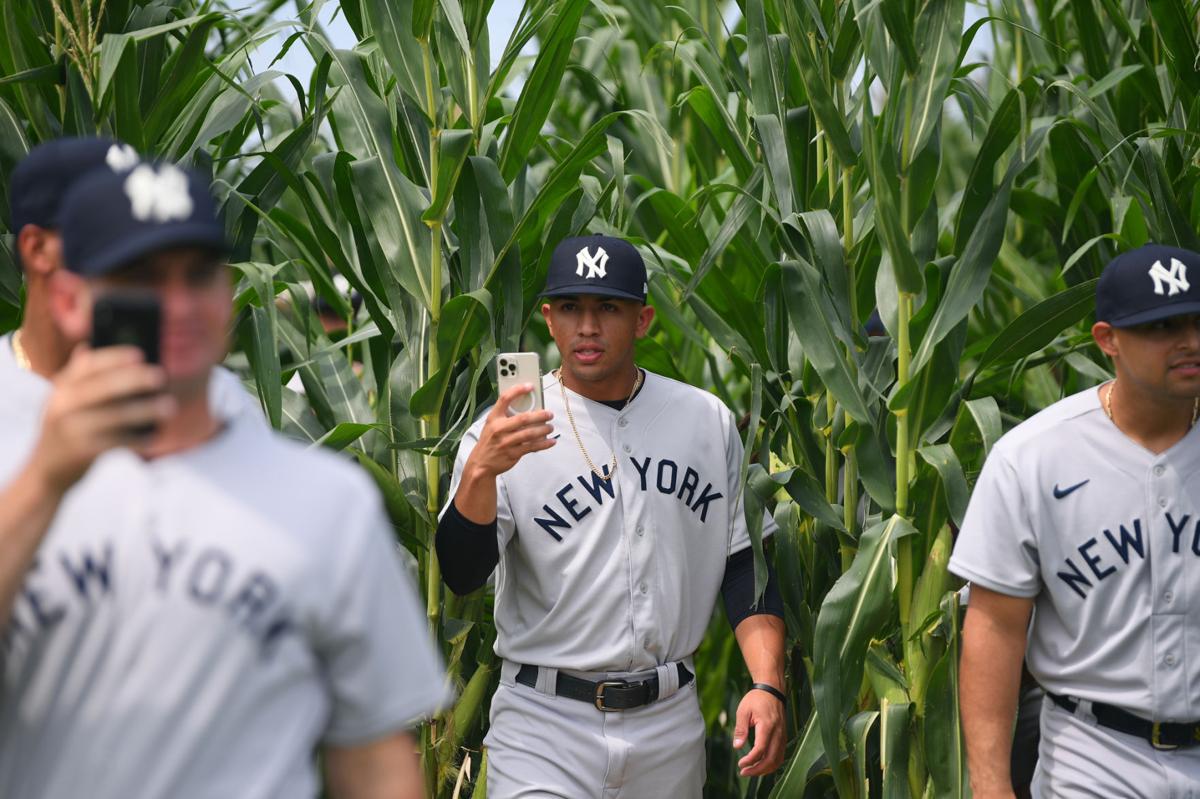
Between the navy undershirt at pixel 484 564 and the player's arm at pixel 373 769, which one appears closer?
the player's arm at pixel 373 769

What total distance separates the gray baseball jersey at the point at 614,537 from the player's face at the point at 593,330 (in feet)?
0.41

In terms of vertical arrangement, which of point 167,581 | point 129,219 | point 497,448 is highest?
point 129,219

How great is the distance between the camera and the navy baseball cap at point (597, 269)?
3.46m

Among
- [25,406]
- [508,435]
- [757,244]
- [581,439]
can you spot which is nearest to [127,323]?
[25,406]

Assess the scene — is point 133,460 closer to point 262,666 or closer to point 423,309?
point 262,666

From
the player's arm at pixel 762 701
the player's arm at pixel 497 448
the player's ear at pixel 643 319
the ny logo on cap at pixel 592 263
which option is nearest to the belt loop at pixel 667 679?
the player's arm at pixel 762 701

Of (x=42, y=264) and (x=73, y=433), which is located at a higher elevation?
(x=42, y=264)

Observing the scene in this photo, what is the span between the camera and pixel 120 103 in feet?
11.1

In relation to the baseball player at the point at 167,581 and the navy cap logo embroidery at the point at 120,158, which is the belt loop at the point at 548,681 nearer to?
the baseball player at the point at 167,581

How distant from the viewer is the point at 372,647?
5.37 feet

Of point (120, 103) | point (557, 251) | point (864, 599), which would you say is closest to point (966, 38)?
point (557, 251)

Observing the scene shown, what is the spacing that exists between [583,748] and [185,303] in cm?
217

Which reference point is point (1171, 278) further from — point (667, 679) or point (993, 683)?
point (667, 679)

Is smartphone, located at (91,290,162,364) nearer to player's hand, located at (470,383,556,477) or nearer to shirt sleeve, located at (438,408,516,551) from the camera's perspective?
player's hand, located at (470,383,556,477)
